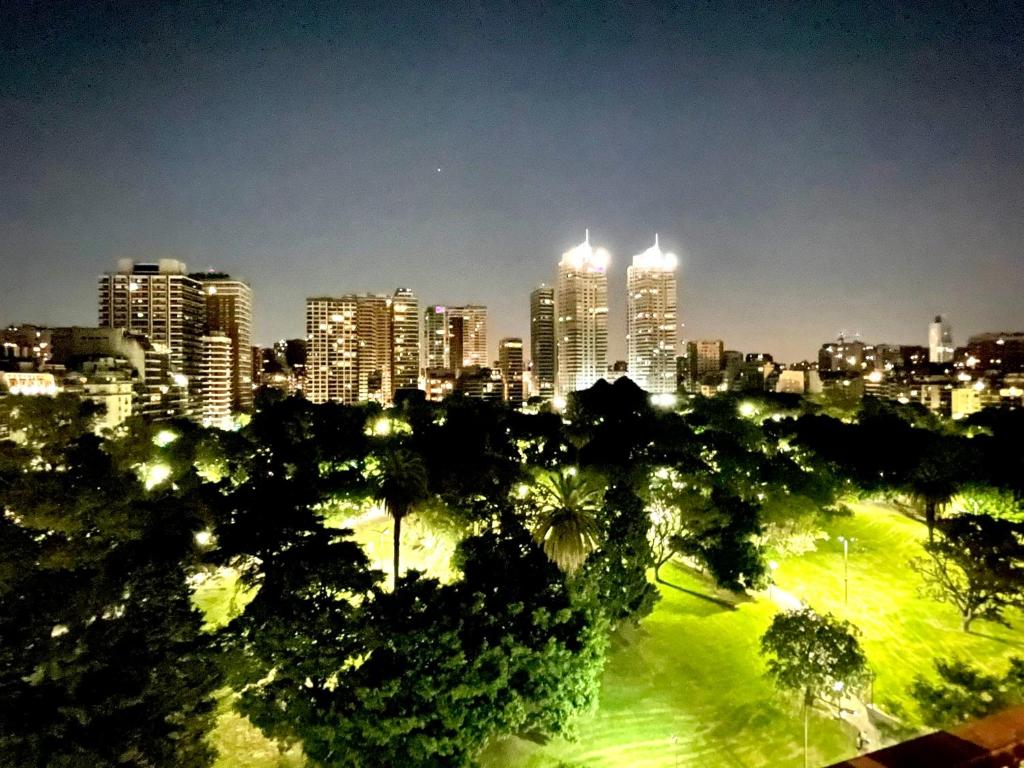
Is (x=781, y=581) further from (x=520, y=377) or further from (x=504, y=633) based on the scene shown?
(x=520, y=377)

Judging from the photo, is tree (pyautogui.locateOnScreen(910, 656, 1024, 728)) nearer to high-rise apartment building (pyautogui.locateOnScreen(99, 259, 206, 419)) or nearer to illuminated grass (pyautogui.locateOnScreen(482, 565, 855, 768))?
illuminated grass (pyautogui.locateOnScreen(482, 565, 855, 768))

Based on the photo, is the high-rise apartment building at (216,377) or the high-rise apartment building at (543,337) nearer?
the high-rise apartment building at (216,377)

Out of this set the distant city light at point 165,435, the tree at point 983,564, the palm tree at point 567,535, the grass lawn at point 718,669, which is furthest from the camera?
the distant city light at point 165,435

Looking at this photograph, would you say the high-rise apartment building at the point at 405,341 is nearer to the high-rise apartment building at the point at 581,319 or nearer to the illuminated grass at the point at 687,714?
→ the high-rise apartment building at the point at 581,319

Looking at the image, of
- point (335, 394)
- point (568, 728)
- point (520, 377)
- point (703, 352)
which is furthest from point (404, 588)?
point (703, 352)

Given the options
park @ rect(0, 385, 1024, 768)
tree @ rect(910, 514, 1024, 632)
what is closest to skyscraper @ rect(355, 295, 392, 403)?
park @ rect(0, 385, 1024, 768)

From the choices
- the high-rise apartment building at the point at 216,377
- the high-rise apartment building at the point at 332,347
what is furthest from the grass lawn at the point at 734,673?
the high-rise apartment building at the point at 332,347

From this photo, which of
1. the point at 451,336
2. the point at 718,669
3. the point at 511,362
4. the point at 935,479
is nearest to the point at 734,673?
the point at 718,669
